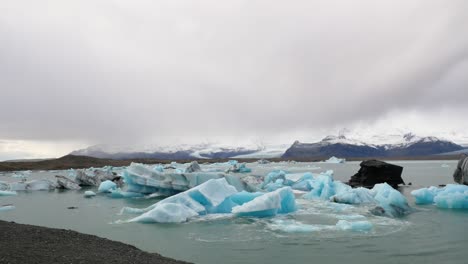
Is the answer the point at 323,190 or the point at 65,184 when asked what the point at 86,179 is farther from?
the point at 323,190

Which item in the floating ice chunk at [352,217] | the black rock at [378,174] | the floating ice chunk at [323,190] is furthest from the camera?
the black rock at [378,174]

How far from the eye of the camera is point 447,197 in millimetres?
14258

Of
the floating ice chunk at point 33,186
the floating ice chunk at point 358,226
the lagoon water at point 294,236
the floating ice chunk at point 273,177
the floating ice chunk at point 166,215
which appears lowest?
the lagoon water at point 294,236

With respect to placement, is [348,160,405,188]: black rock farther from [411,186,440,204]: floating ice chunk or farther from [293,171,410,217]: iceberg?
[411,186,440,204]: floating ice chunk

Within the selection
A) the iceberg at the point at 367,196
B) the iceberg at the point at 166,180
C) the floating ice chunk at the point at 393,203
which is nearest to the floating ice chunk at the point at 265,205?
the iceberg at the point at 367,196

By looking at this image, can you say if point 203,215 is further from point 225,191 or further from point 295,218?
point 295,218

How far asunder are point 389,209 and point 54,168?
67654 mm

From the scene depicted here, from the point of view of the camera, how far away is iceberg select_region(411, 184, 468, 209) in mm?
14055

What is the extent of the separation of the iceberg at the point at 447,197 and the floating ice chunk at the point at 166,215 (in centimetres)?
897

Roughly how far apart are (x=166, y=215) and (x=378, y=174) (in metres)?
15.8

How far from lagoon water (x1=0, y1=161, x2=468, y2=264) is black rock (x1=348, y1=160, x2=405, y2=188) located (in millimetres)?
8794

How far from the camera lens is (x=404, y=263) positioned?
285 inches

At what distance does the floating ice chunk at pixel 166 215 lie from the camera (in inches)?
464

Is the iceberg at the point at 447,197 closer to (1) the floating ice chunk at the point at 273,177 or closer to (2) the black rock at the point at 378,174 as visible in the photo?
(2) the black rock at the point at 378,174
